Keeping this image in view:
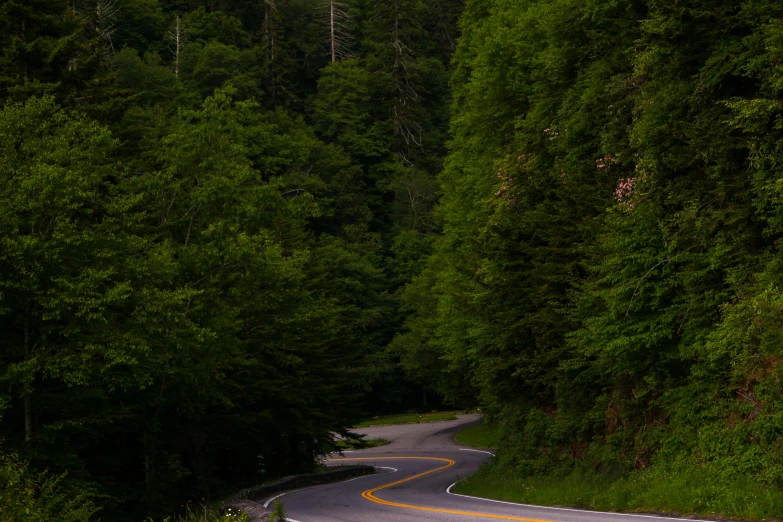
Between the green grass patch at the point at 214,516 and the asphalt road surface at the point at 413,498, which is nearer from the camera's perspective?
the green grass patch at the point at 214,516

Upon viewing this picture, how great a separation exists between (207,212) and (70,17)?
8298 millimetres

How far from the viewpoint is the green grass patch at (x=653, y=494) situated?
1354 centimetres

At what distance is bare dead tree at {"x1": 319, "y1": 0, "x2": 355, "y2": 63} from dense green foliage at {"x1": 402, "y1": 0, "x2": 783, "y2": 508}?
67.8 meters

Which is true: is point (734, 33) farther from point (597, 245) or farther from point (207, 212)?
point (207, 212)

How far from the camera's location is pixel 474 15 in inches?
1572

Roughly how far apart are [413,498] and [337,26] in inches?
3275

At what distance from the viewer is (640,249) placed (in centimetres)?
1866

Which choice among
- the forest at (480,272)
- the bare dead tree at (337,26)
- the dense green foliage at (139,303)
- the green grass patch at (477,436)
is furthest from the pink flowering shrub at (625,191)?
the bare dead tree at (337,26)

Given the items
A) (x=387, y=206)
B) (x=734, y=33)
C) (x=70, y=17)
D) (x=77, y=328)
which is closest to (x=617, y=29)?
(x=734, y=33)

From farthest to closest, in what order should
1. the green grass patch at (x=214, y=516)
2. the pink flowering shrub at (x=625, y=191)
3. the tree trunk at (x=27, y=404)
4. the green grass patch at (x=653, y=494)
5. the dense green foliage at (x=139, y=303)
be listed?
Result: the pink flowering shrub at (x=625, y=191), the tree trunk at (x=27, y=404), the dense green foliage at (x=139, y=303), the green grass patch at (x=653, y=494), the green grass patch at (x=214, y=516)

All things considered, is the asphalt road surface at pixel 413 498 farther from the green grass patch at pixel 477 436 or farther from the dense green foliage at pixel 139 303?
the dense green foliage at pixel 139 303

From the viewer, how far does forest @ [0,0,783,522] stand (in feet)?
54.4

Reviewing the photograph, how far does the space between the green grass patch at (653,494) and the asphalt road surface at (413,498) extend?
1.06m

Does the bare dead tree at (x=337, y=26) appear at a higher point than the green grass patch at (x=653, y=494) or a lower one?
higher
